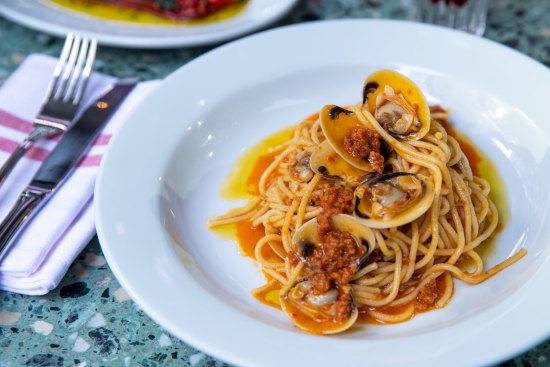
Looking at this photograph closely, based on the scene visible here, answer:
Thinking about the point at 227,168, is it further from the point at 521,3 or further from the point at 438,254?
the point at 521,3

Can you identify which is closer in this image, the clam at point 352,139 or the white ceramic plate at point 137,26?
the clam at point 352,139

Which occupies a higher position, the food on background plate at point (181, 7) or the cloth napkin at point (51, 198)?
the food on background plate at point (181, 7)

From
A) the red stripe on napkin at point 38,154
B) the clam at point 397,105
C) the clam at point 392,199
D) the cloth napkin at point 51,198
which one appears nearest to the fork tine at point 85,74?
the cloth napkin at point 51,198

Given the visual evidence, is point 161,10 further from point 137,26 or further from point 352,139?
point 352,139

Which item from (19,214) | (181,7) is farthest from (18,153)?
(181,7)

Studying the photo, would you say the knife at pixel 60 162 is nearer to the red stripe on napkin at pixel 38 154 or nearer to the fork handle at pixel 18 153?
the red stripe on napkin at pixel 38 154

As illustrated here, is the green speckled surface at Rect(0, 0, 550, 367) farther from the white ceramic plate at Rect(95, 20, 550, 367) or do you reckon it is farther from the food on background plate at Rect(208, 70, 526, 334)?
the food on background plate at Rect(208, 70, 526, 334)

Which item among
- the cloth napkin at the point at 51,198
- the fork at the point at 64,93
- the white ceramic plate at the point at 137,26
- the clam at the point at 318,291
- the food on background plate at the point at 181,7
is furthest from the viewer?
the food on background plate at the point at 181,7
